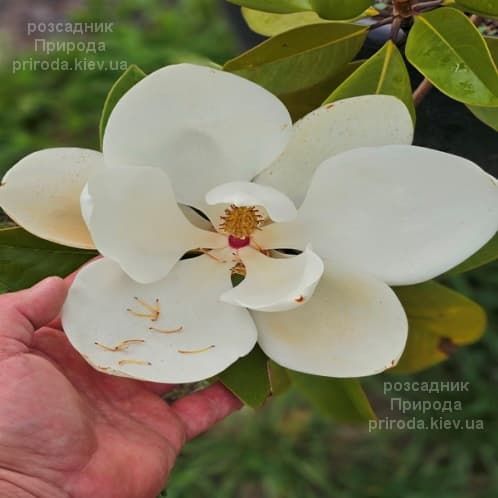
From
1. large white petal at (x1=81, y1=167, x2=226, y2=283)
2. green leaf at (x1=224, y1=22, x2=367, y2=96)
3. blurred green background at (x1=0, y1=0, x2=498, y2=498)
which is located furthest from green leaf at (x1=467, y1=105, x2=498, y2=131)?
blurred green background at (x1=0, y1=0, x2=498, y2=498)

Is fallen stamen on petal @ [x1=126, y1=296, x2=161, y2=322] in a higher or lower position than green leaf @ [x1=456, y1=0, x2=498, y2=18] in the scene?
lower

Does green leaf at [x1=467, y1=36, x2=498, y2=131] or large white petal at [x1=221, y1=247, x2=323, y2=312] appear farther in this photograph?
green leaf at [x1=467, y1=36, x2=498, y2=131]

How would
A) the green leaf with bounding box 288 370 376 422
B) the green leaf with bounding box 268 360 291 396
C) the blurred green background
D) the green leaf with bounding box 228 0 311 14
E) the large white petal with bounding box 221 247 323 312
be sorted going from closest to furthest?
the large white petal with bounding box 221 247 323 312, the green leaf with bounding box 228 0 311 14, the green leaf with bounding box 288 370 376 422, the green leaf with bounding box 268 360 291 396, the blurred green background

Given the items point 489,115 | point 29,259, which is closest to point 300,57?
point 489,115

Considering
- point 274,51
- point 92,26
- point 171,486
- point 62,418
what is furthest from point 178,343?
point 92,26

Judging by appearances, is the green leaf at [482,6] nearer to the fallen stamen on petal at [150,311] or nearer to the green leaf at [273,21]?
the green leaf at [273,21]

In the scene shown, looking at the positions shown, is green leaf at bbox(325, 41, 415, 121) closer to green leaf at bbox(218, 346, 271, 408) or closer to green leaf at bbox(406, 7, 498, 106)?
green leaf at bbox(406, 7, 498, 106)

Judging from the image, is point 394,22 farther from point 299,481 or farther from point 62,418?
point 299,481
